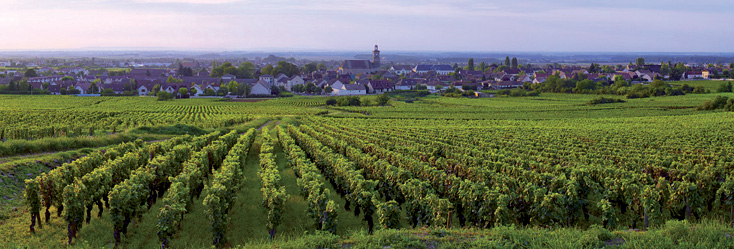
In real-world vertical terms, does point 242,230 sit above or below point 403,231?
below

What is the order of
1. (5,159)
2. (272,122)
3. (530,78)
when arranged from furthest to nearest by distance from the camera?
1. (530,78)
2. (272,122)
3. (5,159)

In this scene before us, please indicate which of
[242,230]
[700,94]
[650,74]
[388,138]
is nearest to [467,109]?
[388,138]

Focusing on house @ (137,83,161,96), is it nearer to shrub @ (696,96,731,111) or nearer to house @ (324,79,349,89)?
house @ (324,79,349,89)

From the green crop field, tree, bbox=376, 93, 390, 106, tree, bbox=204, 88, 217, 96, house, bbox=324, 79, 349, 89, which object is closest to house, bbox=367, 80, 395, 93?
house, bbox=324, 79, 349, 89

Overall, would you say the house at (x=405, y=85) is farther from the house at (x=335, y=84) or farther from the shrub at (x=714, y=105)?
the shrub at (x=714, y=105)

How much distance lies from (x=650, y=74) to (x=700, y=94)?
202ft

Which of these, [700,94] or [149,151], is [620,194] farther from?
[700,94]

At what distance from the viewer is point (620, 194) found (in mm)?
18219

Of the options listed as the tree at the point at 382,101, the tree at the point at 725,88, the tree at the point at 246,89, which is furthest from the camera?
the tree at the point at 246,89

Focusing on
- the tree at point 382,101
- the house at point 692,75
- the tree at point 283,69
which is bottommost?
the tree at point 382,101

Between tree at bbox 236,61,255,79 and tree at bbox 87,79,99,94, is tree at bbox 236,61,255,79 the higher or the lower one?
the higher one

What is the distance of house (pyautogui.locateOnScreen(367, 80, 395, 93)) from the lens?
452ft

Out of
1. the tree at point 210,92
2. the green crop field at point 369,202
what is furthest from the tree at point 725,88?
the tree at point 210,92

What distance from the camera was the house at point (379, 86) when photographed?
13788cm
